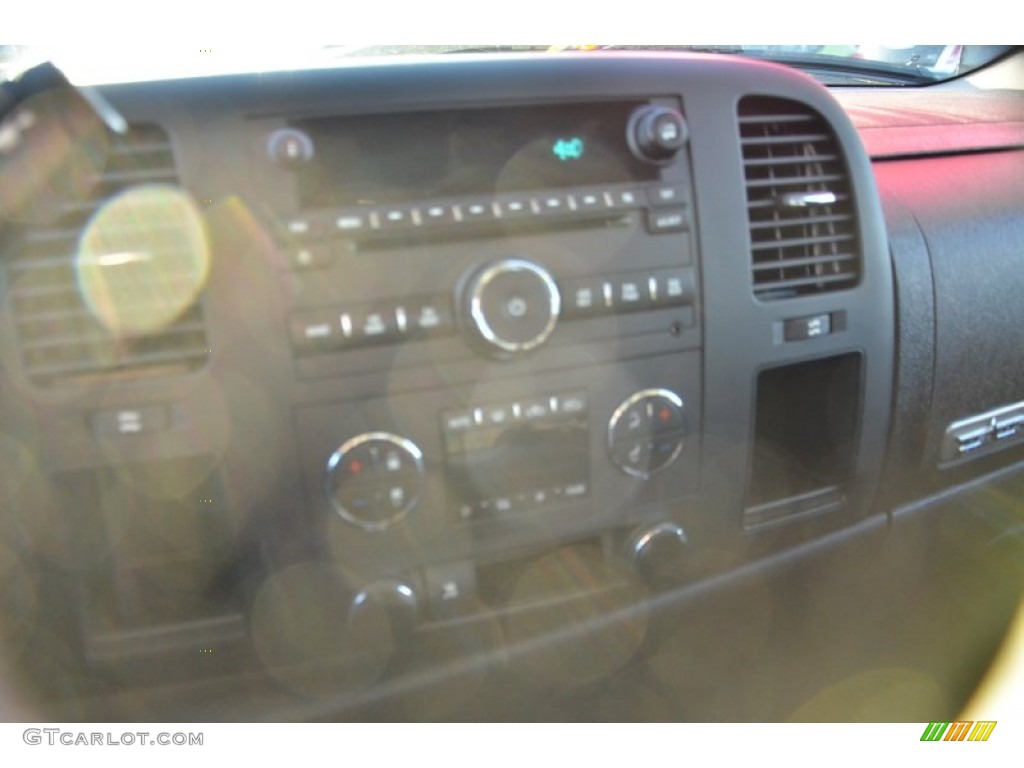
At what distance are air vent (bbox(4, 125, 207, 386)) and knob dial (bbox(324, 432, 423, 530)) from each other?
296 millimetres

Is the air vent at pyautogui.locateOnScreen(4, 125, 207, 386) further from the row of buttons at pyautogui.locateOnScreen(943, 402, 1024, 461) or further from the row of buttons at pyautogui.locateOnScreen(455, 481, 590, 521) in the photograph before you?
the row of buttons at pyautogui.locateOnScreen(943, 402, 1024, 461)

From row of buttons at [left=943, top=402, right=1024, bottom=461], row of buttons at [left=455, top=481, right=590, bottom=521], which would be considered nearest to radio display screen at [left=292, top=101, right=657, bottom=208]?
row of buttons at [left=455, top=481, right=590, bottom=521]

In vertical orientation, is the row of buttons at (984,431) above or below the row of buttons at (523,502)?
below

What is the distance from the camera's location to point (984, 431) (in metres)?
1.87

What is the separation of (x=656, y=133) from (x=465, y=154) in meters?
0.27

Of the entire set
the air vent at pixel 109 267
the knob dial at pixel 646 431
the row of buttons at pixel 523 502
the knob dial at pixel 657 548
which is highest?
the air vent at pixel 109 267

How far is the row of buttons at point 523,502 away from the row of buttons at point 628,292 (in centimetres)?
28

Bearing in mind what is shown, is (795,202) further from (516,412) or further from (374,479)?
(374,479)

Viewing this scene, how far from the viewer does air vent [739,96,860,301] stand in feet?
4.55

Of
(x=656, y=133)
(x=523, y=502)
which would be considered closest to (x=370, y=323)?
(x=523, y=502)

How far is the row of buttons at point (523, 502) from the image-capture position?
51.6 inches

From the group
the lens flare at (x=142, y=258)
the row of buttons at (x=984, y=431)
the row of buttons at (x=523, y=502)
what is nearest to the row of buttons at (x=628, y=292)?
the row of buttons at (x=523, y=502)

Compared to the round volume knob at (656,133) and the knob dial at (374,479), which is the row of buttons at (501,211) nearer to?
the round volume knob at (656,133)

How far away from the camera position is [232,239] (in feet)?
3.69
